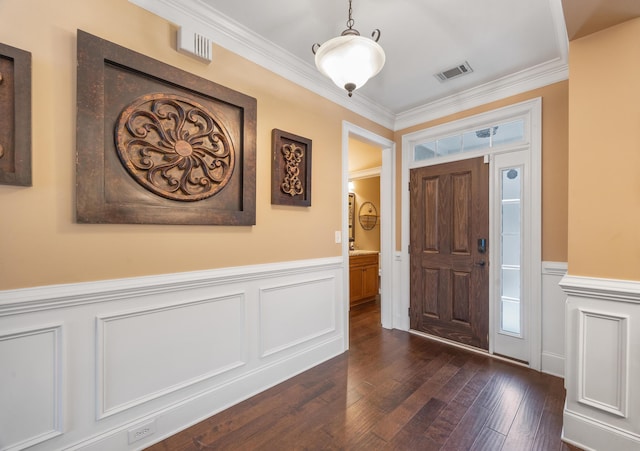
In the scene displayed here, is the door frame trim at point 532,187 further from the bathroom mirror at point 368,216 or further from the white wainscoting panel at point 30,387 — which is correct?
the white wainscoting panel at point 30,387

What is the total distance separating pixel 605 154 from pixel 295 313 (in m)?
2.40

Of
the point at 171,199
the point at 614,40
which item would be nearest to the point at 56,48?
the point at 171,199

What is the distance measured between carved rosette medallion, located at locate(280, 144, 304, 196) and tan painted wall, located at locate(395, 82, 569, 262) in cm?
222

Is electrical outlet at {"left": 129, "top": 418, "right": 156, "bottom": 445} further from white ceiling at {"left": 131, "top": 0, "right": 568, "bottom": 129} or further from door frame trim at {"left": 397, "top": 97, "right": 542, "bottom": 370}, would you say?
door frame trim at {"left": 397, "top": 97, "right": 542, "bottom": 370}

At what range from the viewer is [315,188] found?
2.73m

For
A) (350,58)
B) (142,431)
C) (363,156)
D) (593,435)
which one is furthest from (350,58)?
(363,156)

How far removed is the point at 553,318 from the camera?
8.39ft

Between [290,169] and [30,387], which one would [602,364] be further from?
[30,387]

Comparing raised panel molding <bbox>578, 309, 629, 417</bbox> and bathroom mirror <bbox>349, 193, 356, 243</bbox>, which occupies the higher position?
bathroom mirror <bbox>349, 193, 356, 243</bbox>

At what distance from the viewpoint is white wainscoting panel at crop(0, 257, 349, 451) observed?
4.48 feet

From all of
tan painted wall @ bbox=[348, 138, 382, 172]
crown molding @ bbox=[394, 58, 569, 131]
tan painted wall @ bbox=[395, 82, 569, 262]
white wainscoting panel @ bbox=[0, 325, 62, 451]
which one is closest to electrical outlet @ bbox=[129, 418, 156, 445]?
white wainscoting panel @ bbox=[0, 325, 62, 451]

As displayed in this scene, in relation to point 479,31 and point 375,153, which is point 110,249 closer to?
point 479,31

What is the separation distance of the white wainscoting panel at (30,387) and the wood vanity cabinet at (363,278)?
3.59 metres

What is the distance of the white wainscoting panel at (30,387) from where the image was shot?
132 centimetres
